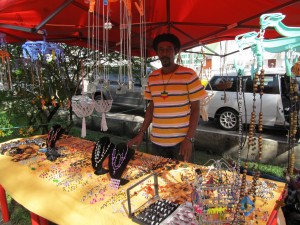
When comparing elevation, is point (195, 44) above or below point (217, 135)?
above

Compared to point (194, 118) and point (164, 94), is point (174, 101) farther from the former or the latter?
point (194, 118)

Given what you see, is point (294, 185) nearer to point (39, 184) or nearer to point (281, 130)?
point (39, 184)

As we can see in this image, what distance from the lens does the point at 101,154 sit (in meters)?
1.75

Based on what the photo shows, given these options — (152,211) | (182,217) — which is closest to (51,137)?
(152,211)

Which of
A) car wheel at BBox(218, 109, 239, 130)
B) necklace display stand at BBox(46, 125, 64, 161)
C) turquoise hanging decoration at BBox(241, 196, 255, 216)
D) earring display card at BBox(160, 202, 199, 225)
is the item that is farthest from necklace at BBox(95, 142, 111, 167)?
car wheel at BBox(218, 109, 239, 130)

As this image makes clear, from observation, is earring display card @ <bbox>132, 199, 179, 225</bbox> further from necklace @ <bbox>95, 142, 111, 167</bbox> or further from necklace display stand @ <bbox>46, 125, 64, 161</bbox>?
necklace display stand @ <bbox>46, 125, 64, 161</bbox>

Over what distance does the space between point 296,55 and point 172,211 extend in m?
0.86

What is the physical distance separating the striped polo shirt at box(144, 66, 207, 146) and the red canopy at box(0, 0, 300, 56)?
0.84 m

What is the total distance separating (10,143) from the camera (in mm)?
2561

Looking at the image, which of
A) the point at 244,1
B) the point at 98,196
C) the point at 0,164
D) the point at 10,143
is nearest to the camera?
the point at 98,196

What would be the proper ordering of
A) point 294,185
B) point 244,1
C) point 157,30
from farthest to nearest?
1. point 157,30
2. point 244,1
3. point 294,185

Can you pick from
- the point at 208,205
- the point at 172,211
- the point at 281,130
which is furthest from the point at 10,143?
the point at 281,130

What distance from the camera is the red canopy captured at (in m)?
2.29

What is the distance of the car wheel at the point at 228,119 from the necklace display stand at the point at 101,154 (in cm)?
446
